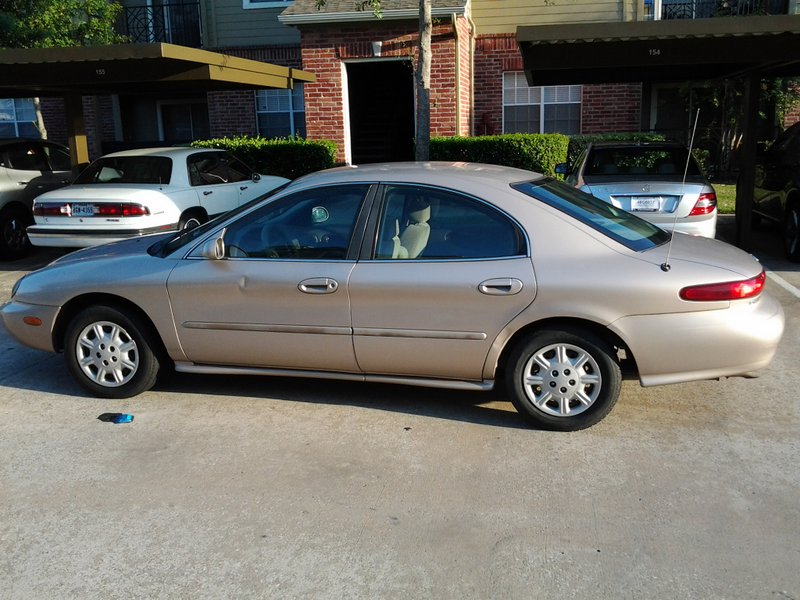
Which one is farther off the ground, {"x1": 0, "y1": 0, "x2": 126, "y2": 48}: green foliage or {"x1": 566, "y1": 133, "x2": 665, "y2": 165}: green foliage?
{"x1": 0, "y1": 0, "x2": 126, "y2": 48}: green foliage

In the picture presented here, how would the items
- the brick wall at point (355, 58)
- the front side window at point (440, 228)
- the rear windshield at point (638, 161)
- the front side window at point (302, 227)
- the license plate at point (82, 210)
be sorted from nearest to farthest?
the front side window at point (440, 228) < the front side window at point (302, 227) < the license plate at point (82, 210) < the rear windshield at point (638, 161) < the brick wall at point (355, 58)

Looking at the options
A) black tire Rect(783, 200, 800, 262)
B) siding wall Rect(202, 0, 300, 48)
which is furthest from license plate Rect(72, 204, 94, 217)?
→ siding wall Rect(202, 0, 300, 48)

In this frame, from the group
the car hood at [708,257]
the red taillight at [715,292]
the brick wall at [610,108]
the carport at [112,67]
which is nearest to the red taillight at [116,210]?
the carport at [112,67]

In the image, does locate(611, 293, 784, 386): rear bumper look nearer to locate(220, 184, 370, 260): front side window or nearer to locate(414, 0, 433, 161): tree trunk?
locate(220, 184, 370, 260): front side window

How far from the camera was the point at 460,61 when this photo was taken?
606 inches

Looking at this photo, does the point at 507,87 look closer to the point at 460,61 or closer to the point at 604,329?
the point at 460,61

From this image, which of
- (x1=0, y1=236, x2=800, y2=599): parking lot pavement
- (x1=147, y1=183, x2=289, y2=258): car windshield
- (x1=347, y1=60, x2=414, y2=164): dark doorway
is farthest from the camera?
(x1=347, y1=60, x2=414, y2=164): dark doorway

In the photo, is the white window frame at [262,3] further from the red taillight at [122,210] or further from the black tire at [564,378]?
the black tire at [564,378]

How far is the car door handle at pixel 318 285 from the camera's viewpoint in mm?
4977

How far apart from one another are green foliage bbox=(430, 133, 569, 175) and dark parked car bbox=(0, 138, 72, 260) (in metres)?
5.97

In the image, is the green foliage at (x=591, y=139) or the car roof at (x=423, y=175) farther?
the green foliage at (x=591, y=139)

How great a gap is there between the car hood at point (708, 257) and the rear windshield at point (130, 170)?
6.89m

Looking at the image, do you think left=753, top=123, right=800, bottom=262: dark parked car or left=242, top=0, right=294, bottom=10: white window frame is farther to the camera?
left=242, top=0, right=294, bottom=10: white window frame

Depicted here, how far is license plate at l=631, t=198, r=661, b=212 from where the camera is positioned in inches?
339
